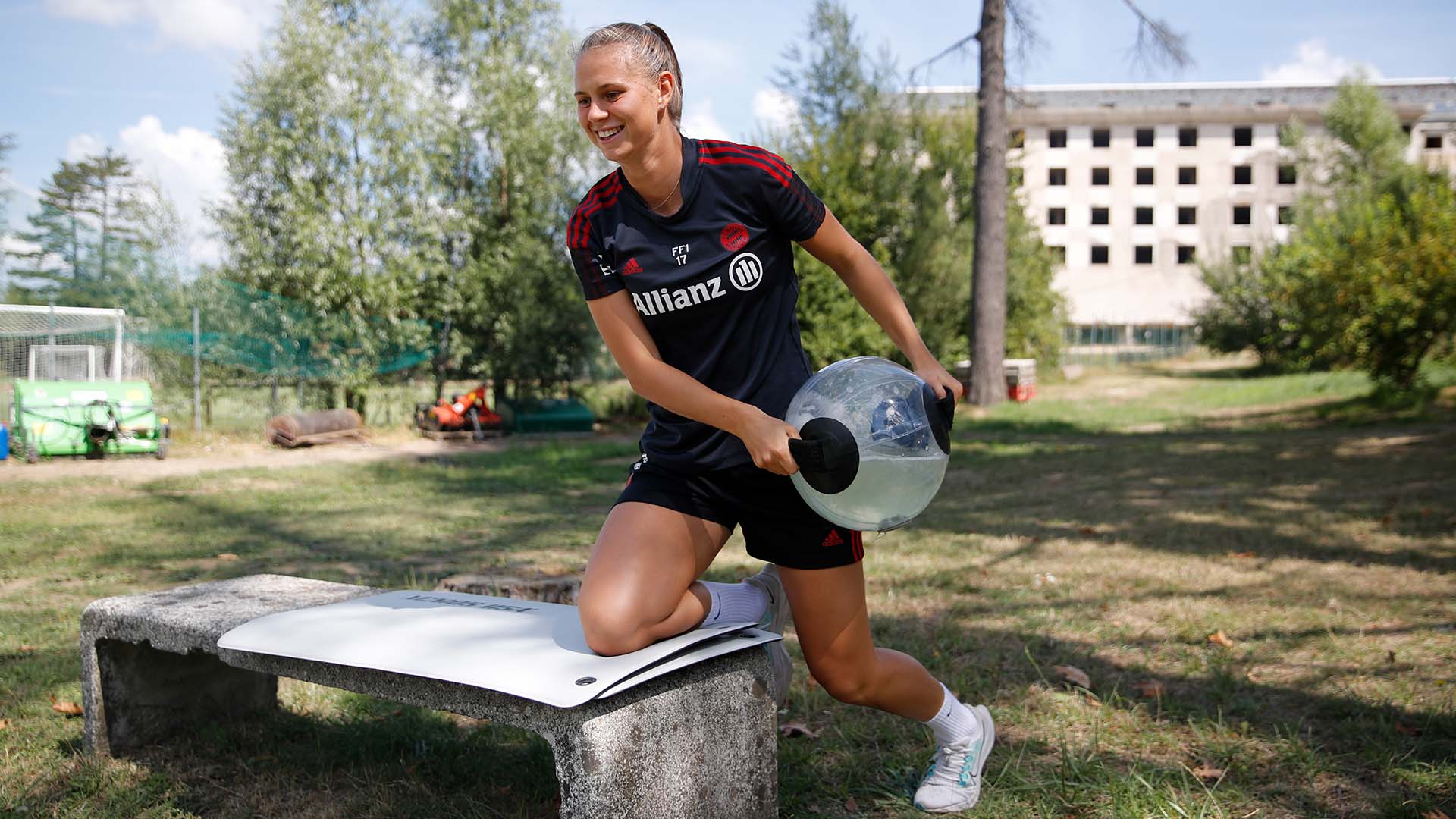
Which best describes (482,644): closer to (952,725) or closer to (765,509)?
(765,509)

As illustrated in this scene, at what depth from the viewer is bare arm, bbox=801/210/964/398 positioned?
9.80 ft

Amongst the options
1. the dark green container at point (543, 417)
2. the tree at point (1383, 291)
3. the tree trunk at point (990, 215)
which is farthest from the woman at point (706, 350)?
the tree trunk at point (990, 215)

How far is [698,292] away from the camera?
2.79 metres

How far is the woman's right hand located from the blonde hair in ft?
2.84

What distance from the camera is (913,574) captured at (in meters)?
6.07

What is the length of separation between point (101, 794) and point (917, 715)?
243 centimetres

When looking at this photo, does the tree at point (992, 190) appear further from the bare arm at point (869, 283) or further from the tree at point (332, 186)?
the bare arm at point (869, 283)

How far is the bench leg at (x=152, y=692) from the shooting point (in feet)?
A: 11.3

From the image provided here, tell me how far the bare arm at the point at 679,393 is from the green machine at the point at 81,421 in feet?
38.5

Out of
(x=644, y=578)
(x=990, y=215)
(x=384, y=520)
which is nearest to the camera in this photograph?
(x=644, y=578)

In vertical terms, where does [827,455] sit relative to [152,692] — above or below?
above

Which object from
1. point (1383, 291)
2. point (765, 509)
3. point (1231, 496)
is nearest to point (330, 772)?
point (765, 509)

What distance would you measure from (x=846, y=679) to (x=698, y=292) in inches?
44.2

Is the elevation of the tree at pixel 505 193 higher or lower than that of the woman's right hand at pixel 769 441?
higher
